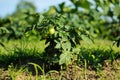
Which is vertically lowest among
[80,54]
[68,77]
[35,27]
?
[68,77]

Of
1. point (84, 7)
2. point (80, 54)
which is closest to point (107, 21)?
point (84, 7)

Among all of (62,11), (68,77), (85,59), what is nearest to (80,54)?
(85,59)

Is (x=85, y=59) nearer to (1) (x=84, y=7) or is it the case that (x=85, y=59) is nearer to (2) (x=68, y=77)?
(2) (x=68, y=77)

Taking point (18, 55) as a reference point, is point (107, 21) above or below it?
above

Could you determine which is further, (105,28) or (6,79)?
(105,28)

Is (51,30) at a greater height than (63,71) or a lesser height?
greater

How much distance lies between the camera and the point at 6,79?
172 inches

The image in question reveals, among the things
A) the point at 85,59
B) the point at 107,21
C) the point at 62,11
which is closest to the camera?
the point at 85,59

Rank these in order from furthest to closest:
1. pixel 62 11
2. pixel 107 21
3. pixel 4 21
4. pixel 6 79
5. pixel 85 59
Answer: pixel 107 21, pixel 4 21, pixel 62 11, pixel 85 59, pixel 6 79

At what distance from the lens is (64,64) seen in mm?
4570

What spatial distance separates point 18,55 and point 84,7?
4.86m

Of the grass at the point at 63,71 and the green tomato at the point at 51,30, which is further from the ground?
the green tomato at the point at 51,30

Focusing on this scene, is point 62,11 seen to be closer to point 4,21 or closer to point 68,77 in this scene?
point 4,21

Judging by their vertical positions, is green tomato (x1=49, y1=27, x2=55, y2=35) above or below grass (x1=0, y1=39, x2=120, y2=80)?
above
